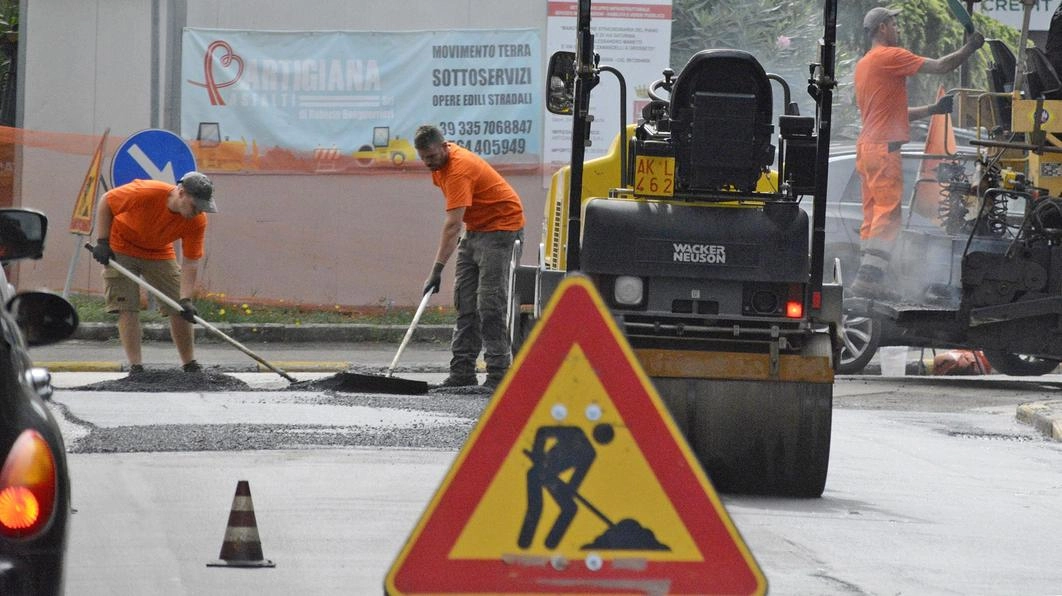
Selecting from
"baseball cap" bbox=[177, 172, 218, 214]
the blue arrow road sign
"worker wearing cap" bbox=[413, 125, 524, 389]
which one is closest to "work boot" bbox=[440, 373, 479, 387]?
"worker wearing cap" bbox=[413, 125, 524, 389]

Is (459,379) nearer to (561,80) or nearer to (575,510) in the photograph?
(561,80)

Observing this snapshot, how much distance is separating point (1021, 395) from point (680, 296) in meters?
6.56

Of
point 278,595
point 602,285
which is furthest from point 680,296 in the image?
point 278,595

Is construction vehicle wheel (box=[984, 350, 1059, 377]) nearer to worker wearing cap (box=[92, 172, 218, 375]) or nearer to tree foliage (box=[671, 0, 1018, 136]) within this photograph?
tree foliage (box=[671, 0, 1018, 136])

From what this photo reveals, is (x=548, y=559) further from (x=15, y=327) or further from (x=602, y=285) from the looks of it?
(x=602, y=285)

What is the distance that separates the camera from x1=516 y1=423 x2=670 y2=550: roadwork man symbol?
12.5 feet

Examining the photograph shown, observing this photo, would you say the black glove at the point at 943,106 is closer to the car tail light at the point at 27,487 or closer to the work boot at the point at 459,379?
the work boot at the point at 459,379

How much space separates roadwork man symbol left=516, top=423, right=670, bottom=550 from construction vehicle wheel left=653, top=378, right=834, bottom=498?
3950 mm

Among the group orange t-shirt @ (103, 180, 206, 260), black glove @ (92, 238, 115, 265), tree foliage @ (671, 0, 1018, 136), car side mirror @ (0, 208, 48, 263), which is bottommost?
black glove @ (92, 238, 115, 265)

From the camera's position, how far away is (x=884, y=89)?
15242 mm

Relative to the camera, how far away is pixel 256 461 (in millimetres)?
8484

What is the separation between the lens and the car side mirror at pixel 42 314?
4.38m

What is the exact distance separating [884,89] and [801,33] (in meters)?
3.60

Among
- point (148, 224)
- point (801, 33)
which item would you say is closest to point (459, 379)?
point (148, 224)
